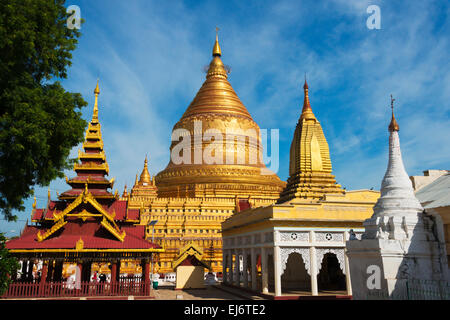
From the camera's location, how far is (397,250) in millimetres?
13500

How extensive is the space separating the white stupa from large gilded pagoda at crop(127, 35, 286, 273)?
24.9 meters

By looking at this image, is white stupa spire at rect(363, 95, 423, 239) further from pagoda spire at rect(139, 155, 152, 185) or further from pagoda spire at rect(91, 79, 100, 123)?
pagoda spire at rect(139, 155, 152, 185)

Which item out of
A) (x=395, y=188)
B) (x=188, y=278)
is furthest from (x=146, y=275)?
(x=395, y=188)

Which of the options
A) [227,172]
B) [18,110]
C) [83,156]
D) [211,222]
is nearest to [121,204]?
[83,156]

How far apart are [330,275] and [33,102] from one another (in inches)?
921

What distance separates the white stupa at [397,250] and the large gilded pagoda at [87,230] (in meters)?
12.0

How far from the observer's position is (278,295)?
845 inches

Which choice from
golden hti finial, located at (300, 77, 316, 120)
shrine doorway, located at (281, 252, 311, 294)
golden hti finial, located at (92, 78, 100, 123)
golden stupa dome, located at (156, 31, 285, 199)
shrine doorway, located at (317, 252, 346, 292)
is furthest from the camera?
golden stupa dome, located at (156, 31, 285, 199)

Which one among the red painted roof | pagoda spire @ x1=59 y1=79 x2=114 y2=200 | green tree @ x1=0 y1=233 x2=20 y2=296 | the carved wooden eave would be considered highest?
pagoda spire @ x1=59 y1=79 x2=114 y2=200

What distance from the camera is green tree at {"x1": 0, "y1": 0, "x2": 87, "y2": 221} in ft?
44.9

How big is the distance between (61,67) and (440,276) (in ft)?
54.9

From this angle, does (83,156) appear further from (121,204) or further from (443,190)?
(443,190)

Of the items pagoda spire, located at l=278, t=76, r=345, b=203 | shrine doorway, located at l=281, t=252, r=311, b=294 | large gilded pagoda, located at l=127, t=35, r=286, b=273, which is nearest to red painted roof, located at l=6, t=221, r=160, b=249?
shrine doorway, located at l=281, t=252, r=311, b=294

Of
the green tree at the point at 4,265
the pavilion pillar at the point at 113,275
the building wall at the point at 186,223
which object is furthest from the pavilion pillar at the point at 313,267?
the building wall at the point at 186,223
